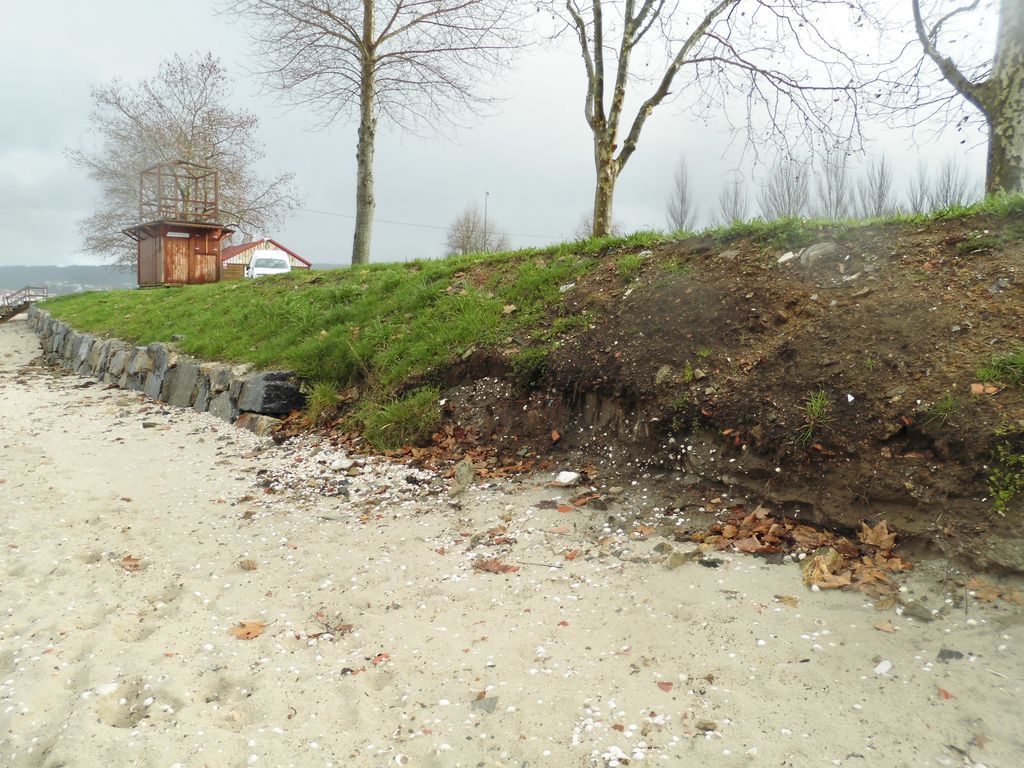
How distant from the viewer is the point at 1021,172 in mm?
7203

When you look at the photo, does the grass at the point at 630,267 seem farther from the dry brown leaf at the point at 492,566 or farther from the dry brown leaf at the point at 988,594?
the dry brown leaf at the point at 988,594

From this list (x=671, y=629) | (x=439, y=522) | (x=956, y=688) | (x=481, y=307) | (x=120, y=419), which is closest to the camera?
(x=956, y=688)

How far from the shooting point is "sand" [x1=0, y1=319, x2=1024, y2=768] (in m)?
2.48

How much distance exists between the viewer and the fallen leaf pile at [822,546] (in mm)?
3271

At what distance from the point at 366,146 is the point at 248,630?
14166 mm

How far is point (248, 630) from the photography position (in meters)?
3.43

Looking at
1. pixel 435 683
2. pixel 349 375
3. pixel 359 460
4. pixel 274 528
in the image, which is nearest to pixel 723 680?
pixel 435 683

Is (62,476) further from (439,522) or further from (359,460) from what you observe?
(439,522)

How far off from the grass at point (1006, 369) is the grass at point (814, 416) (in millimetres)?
830

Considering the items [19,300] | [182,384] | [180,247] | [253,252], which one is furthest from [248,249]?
[182,384]

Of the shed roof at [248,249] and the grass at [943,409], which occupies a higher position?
the shed roof at [248,249]

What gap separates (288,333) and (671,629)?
285 inches

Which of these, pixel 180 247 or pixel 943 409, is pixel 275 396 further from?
pixel 180 247

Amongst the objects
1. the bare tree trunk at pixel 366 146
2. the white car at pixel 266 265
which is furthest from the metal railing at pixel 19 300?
the bare tree trunk at pixel 366 146
